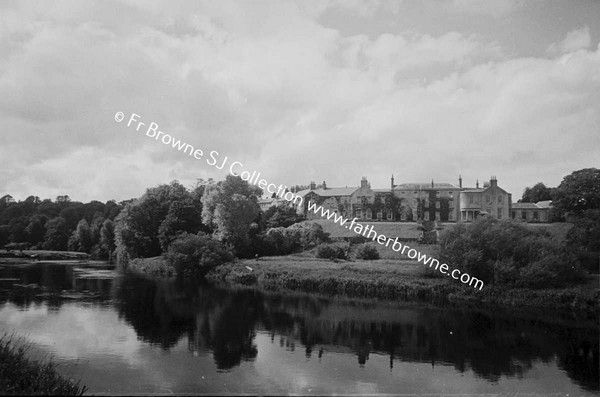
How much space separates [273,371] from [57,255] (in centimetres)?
6274

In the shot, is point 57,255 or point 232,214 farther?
point 57,255

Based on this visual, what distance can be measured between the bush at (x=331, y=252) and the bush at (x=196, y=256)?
376 inches

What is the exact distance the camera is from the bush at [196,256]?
4959 centimetres

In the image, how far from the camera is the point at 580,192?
55969mm

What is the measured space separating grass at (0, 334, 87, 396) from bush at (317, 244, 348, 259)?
36495 mm

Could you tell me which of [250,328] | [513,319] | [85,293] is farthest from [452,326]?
[85,293]

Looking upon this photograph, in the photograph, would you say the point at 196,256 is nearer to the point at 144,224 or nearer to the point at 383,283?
the point at 144,224

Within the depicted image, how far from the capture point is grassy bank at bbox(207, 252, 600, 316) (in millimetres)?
32781

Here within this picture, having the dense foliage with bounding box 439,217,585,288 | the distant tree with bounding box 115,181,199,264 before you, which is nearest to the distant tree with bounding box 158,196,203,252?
the distant tree with bounding box 115,181,199,264

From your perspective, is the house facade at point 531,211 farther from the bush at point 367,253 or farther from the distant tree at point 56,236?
the distant tree at point 56,236

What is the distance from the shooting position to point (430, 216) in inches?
2726

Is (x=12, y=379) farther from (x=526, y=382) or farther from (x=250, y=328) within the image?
(x=526, y=382)

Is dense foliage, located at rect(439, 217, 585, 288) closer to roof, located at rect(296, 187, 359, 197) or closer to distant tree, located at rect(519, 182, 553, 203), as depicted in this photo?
roof, located at rect(296, 187, 359, 197)

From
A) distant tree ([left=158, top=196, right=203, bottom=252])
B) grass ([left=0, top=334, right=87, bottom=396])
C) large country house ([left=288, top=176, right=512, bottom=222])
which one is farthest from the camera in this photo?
large country house ([left=288, top=176, right=512, bottom=222])
